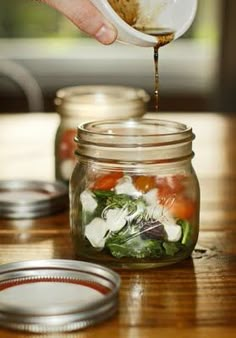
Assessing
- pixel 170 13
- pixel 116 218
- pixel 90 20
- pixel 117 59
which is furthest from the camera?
pixel 117 59

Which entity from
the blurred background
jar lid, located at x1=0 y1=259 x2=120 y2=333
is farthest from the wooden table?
the blurred background

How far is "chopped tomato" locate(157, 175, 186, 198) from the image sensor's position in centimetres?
146

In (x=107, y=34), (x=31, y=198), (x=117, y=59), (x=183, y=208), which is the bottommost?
(x=117, y=59)

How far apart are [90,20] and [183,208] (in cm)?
34

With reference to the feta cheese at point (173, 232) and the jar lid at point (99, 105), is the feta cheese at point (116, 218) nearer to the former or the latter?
the feta cheese at point (173, 232)

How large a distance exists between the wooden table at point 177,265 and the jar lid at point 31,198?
0.02m

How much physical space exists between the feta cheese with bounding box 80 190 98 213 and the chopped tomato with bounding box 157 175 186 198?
0.10 meters

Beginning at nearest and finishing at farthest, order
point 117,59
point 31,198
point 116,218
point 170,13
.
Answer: point 116,218, point 170,13, point 31,198, point 117,59

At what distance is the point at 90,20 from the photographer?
1.54m

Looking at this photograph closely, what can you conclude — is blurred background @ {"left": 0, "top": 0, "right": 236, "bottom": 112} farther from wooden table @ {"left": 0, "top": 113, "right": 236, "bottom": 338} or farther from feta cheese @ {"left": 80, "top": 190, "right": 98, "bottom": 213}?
feta cheese @ {"left": 80, "top": 190, "right": 98, "bottom": 213}

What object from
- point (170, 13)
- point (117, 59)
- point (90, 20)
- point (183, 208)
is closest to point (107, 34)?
point (90, 20)

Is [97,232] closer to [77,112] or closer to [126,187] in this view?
[126,187]

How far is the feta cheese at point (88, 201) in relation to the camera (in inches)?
57.1

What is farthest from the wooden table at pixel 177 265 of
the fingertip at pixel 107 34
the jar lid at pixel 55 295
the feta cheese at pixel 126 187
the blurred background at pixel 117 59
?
the blurred background at pixel 117 59
